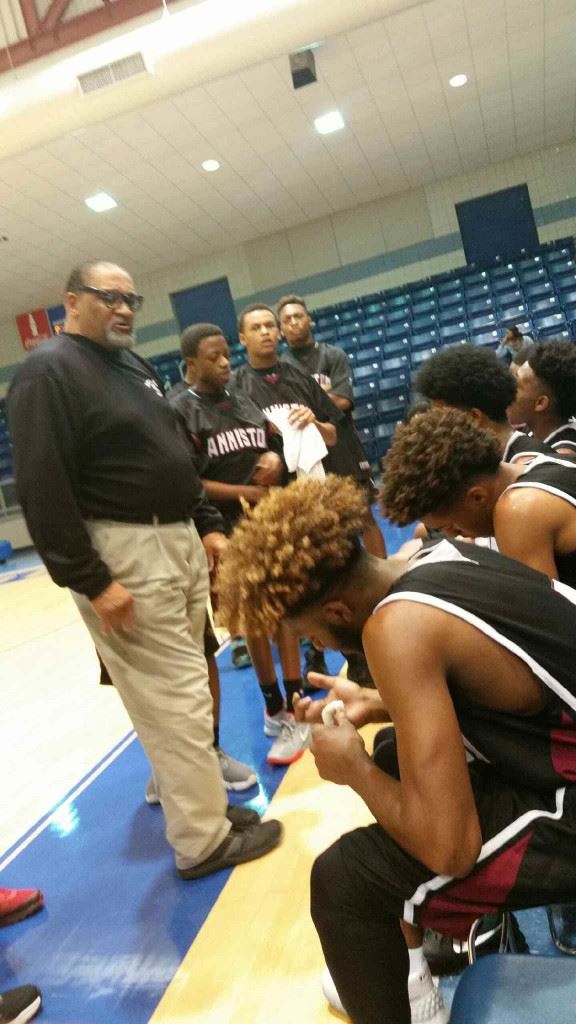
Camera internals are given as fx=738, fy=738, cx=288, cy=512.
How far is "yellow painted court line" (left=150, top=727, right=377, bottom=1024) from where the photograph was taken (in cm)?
166

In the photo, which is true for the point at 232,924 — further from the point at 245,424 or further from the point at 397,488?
the point at 245,424

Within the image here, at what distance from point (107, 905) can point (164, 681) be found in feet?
2.30

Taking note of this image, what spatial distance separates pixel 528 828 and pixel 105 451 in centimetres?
143

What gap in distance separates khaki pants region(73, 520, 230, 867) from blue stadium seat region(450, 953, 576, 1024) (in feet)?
4.31

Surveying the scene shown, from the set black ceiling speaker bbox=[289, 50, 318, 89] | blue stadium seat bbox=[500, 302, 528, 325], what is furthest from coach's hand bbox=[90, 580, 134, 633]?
blue stadium seat bbox=[500, 302, 528, 325]

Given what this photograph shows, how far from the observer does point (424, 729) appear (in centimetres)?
107

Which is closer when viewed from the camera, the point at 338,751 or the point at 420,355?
the point at 338,751

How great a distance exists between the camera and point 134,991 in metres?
1.80

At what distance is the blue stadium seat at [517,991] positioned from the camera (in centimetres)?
83

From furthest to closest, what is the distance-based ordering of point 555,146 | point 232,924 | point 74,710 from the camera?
1. point 555,146
2. point 74,710
3. point 232,924

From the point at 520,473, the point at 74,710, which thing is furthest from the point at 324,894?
the point at 74,710

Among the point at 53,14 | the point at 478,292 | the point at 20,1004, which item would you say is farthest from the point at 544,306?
the point at 20,1004

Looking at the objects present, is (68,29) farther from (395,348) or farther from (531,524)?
(531,524)

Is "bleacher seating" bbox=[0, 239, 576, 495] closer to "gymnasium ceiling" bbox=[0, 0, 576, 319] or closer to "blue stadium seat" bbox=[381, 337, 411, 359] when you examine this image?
"blue stadium seat" bbox=[381, 337, 411, 359]
